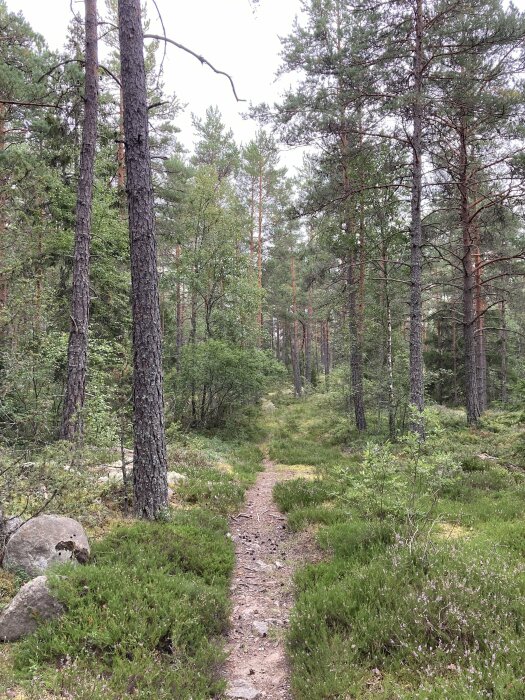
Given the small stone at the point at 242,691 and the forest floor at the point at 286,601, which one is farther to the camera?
the small stone at the point at 242,691

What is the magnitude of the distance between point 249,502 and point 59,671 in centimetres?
551

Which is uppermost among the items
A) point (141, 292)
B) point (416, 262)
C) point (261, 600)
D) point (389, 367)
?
point (416, 262)

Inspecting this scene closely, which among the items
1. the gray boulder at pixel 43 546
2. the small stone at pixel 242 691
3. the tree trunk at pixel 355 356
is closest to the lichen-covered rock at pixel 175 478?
the gray boulder at pixel 43 546

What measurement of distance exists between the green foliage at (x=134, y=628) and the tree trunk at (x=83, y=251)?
3965 mm

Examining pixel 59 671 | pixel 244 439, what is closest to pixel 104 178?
pixel 244 439

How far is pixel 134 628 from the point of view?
3.59 m

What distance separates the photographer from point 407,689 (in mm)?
2971

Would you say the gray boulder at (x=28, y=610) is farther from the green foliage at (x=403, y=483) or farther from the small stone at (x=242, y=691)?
the green foliage at (x=403, y=483)

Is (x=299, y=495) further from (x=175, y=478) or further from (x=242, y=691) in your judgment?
(x=242, y=691)

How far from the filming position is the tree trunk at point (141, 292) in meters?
6.10

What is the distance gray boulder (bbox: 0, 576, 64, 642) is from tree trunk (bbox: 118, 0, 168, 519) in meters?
2.30

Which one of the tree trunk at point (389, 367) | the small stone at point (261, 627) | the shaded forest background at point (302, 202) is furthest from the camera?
the tree trunk at point (389, 367)

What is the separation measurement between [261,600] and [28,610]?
2525 millimetres

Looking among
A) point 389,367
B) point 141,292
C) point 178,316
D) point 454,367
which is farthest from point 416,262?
point 178,316
